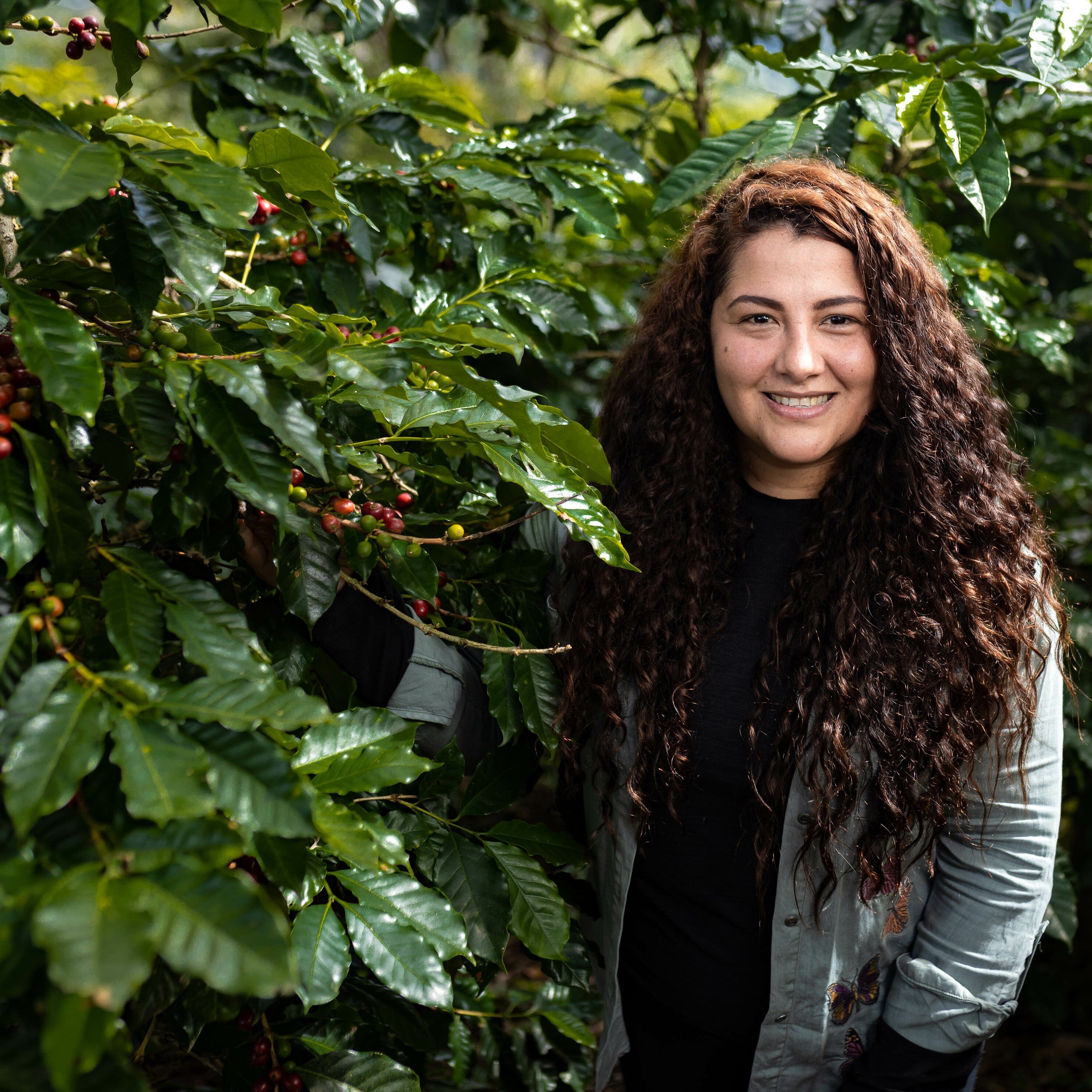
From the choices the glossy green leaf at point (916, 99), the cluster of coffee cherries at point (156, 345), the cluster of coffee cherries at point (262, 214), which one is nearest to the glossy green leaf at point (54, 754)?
the cluster of coffee cherries at point (156, 345)

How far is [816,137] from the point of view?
59.3 inches

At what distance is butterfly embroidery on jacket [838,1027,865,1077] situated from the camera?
1360 millimetres

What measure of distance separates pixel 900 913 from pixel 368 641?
0.85m

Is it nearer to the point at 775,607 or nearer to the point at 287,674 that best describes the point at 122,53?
the point at 287,674

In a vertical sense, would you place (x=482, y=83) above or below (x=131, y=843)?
above

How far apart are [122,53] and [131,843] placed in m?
0.77

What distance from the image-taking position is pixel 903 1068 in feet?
4.21

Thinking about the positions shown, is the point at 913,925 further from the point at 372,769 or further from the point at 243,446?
the point at 243,446

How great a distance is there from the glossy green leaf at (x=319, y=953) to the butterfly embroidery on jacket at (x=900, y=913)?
82cm

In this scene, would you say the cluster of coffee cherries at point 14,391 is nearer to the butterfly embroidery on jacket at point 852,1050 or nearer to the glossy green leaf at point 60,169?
the glossy green leaf at point 60,169

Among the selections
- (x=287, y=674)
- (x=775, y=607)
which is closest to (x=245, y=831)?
(x=287, y=674)

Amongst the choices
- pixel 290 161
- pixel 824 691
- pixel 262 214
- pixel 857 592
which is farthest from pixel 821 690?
pixel 262 214

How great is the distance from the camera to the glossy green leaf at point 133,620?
2.51 ft

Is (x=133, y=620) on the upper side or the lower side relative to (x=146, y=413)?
lower
